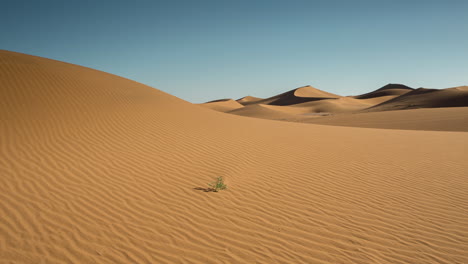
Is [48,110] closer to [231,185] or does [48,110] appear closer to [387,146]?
[231,185]

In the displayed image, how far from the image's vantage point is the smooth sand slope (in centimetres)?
333

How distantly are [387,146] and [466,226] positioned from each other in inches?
246

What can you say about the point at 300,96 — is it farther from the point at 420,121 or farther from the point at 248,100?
the point at 420,121

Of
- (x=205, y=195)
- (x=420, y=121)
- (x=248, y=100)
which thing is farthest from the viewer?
(x=248, y=100)

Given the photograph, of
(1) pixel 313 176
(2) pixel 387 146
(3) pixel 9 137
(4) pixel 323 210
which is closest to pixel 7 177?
(3) pixel 9 137

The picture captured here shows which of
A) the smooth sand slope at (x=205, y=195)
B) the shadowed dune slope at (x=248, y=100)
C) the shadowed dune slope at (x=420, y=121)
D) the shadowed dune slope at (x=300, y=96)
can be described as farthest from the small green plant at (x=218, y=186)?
the shadowed dune slope at (x=248, y=100)

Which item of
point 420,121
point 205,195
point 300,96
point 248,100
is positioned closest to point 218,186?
point 205,195

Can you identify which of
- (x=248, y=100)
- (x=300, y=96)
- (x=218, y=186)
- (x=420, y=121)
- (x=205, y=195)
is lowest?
(x=205, y=195)

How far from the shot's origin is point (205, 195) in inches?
191

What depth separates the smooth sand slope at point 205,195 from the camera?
3326 millimetres

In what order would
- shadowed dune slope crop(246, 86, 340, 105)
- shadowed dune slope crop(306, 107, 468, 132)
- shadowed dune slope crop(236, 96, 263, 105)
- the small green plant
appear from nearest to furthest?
the small green plant < shadowed dune slope crop(306, 107, 468, 132) < shadowed dune slope crop(246, 86, 340, 105) < shadowed dune slope crop(236, 96, 263, 105)

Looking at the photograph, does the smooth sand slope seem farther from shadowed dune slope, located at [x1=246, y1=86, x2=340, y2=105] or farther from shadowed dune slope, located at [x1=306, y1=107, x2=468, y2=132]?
shadowed dune slope, located at [x1=246, y1=86, x2=340, y2=105]

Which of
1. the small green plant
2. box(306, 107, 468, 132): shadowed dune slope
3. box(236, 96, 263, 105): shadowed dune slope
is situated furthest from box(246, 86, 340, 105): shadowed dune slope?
the small green plant

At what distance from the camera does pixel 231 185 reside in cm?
538
